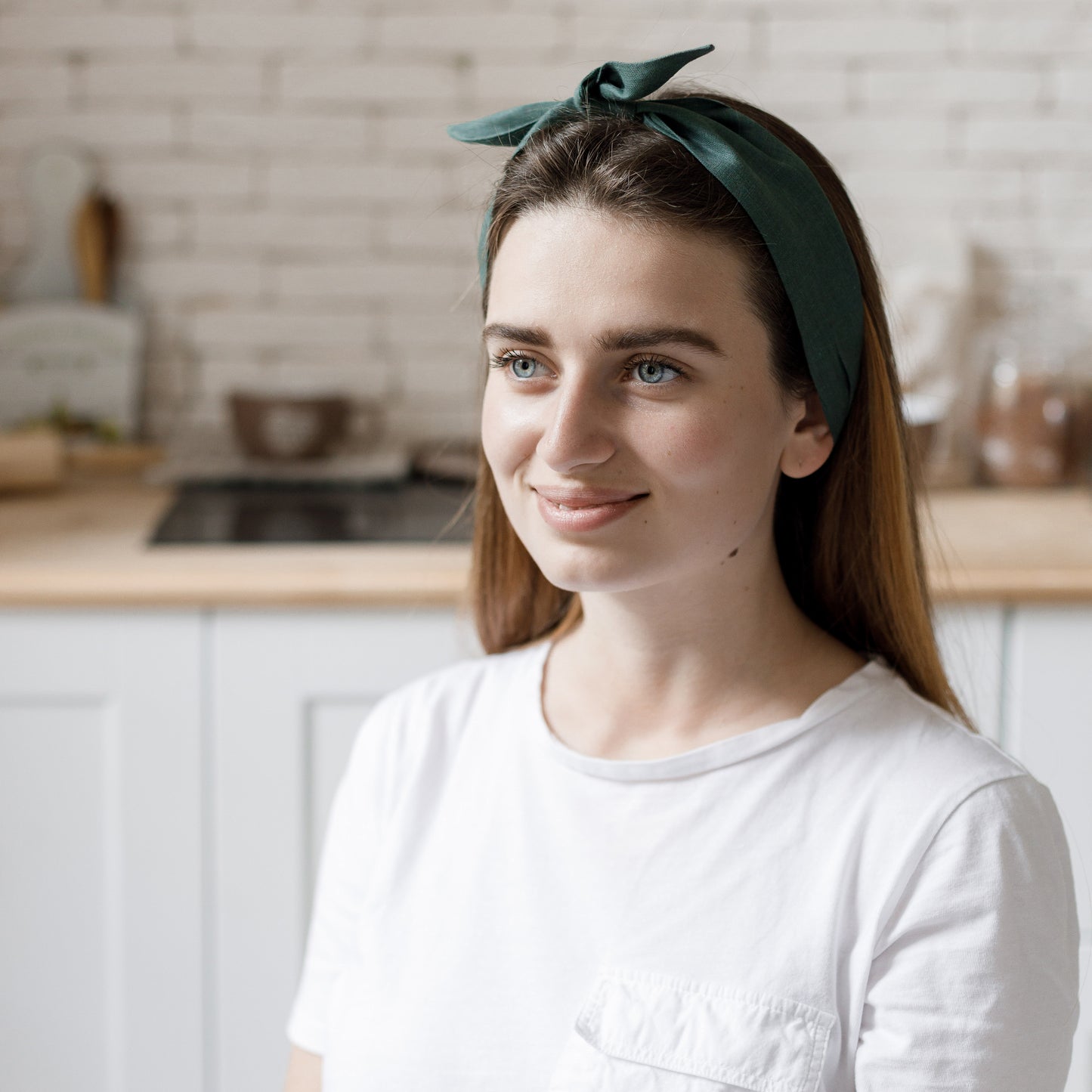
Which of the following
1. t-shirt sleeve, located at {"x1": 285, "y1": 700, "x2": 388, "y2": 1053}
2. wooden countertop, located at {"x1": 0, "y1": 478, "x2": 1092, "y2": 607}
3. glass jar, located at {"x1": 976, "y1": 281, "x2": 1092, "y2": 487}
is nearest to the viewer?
t-shirt sleeve, located at {"x1": 285, "y1": 700, "x2": 388, "y2": 1053}

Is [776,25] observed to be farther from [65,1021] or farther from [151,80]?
[65,1021]

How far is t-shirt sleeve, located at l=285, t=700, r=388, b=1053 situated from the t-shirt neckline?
0.18 metres

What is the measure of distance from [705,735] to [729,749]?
32 millimetres

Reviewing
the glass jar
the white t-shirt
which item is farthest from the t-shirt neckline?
the glass jar

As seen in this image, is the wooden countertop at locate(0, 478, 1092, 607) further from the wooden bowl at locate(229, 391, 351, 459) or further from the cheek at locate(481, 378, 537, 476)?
the cheek at locate(481, 378, 537, 476)

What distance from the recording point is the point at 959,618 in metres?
1.75

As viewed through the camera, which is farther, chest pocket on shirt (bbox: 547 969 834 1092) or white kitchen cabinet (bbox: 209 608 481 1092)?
white kitchen cabinet (bbox: 209 608 481 1092)

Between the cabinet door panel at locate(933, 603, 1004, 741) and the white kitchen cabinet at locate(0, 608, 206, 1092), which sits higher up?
the cabinet door panel at locate(933, 603, 1004, 741)

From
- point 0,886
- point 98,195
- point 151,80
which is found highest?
point 151,80

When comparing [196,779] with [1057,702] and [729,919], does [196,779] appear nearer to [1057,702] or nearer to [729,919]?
[729,919]

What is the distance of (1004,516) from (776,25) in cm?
92

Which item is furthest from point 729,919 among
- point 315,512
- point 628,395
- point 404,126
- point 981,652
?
point 404,126

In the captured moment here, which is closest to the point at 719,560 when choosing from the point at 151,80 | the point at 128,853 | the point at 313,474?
the point at 128,853

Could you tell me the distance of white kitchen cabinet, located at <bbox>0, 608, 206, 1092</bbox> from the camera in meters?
1.73
